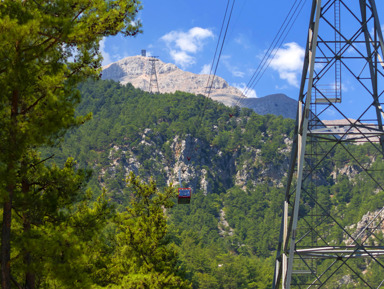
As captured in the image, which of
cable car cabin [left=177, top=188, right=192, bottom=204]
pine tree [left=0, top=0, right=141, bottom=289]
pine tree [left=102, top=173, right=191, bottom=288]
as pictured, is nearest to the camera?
pine tree [left=0, top=0, right=141, bottom=289]

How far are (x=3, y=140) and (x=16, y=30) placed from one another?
8.61ft

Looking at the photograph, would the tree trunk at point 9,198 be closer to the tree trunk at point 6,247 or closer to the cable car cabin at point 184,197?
the tree trunk at point 6,247

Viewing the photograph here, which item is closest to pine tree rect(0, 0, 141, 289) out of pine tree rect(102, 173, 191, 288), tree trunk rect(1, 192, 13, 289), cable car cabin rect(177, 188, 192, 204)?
tree trunk rect(1, 192, 13, 289)

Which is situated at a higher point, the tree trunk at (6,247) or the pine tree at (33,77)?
the pine tree at (33,77)

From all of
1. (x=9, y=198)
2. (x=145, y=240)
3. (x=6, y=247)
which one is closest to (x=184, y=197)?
(x=145, y=240)

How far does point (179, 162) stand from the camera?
191 m

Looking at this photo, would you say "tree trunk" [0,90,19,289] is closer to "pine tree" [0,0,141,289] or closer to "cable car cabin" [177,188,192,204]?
"pine tree" [0,0,141,289]

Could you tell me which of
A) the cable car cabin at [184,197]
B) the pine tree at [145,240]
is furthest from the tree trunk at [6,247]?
the cable car cabin at [184,197]

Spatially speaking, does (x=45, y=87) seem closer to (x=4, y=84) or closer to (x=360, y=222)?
Answer: (x=4, y=84)

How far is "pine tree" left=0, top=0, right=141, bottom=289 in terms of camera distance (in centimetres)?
1405

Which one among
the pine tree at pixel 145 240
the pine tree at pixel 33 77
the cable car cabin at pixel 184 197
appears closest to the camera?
the pine tree at pixel 33 77

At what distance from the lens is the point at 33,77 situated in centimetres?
1448

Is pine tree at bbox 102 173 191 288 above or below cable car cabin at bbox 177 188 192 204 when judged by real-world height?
below

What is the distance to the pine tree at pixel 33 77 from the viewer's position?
14.0 metres
